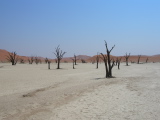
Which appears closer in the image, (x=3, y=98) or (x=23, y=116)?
(x=23, y=116)

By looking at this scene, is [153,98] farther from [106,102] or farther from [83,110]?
[83,110]

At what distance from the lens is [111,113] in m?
8.23

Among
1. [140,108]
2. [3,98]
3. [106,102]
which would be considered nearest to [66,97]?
[106,102]

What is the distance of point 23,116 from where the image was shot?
7895mm

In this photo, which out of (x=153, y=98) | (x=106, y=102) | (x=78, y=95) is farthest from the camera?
(x=78, y=95)

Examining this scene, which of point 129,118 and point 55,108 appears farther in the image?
point 55,108

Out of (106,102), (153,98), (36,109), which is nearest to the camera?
(36,109)

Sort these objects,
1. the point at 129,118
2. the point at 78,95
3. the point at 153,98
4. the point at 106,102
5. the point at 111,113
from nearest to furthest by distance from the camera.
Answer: the point at 129,118 → the point at 111,113 → the point at 106,102 → the point at 153,98 → the point at 78,95

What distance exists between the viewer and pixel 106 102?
10016mm

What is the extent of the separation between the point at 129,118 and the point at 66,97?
13.8 feet

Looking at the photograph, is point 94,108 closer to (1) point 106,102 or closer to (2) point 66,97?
(1) point 106,102

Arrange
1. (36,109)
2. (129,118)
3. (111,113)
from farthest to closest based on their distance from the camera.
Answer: (36,109) < (111,113) < (129,118)

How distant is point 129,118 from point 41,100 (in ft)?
14.3

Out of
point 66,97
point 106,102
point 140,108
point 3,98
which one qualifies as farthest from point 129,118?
point 3,98
